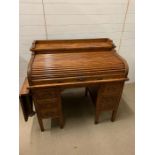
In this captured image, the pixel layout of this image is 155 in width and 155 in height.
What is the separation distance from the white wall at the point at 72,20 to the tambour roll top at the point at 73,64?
206mm

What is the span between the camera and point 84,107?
6.05 ft

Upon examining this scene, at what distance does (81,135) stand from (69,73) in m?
0.70

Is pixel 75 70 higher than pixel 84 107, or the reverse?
pixel 75 70

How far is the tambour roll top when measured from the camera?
46.4 inches

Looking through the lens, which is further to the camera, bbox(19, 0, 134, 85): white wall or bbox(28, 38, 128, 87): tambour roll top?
bbox(19, 0, 134, 85): white wall

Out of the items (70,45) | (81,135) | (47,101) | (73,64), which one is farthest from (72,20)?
(81,135)

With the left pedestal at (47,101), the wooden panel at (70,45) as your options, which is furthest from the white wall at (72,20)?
the left pedestal at (47,101)

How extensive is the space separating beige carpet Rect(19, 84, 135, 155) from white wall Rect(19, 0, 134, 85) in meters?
0.81

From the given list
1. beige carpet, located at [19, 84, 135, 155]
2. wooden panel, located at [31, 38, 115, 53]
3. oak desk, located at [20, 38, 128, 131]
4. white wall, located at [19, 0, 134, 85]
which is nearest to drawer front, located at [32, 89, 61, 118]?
oak desk, located at [20, 38, 128, 131]

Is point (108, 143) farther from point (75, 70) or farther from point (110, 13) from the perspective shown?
point (110, 13)

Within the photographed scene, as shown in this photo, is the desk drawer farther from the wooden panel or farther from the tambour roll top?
the wooden panel
